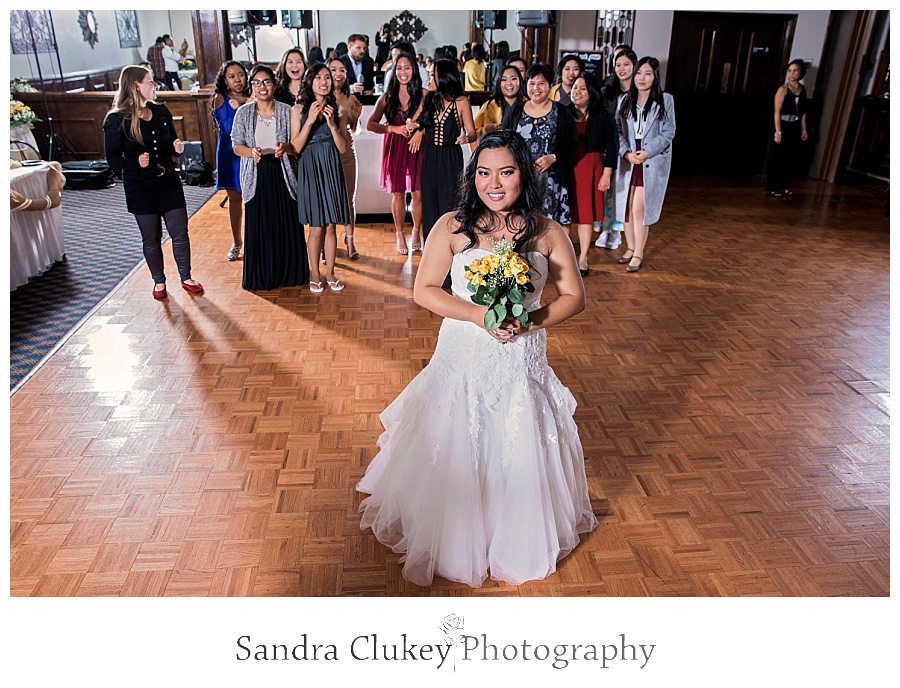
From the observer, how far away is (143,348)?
442 cm

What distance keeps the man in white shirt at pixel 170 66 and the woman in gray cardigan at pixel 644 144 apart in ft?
28.8

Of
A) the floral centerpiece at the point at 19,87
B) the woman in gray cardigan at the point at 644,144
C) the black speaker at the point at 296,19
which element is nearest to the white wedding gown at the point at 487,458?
the woman in gray cardigan at the point at 644,144

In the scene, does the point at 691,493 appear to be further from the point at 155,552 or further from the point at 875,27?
the point at 875,27

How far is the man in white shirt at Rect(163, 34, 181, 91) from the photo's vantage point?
11.7 meters

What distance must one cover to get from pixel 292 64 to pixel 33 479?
147 inches

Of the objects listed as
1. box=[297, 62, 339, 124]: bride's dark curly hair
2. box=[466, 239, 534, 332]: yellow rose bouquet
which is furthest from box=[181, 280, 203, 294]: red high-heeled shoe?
box=[466, 239, 534, 332]: yellow rose bouquet

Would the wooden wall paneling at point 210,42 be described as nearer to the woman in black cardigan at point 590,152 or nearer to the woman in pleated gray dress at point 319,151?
the woman in pleated gray dress at point 319,151

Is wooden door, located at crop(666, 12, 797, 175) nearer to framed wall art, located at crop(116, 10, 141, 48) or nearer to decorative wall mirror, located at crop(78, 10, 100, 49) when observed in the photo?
decorative wall mirror, located at crop(78, 10, 100, 49)

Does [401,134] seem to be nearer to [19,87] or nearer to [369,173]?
[369,173]

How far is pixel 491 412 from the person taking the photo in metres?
2.48

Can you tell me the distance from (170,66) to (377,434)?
37.1 feet

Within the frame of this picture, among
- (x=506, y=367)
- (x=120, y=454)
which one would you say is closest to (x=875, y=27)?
(x=506, y=367)

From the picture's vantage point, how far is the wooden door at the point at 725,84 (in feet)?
33.3

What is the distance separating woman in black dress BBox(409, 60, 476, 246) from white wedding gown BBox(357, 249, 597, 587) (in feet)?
8.53
